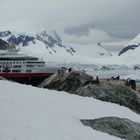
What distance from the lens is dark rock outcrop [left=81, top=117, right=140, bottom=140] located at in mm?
20453

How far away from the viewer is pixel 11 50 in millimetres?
104938

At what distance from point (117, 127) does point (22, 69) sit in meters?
75.0

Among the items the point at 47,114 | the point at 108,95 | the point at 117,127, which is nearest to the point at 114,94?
the point at 108,95

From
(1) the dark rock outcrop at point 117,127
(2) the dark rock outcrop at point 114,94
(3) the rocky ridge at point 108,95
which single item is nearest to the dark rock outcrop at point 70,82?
(3) the rocky ridge at point 108,95

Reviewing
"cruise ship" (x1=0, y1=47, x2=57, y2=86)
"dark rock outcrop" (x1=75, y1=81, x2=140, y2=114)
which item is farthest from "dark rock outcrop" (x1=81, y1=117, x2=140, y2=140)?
"cruise ship" (x1=0, y1=47, x2=57, y2=86)

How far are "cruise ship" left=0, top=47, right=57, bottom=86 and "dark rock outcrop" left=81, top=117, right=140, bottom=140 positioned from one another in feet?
211

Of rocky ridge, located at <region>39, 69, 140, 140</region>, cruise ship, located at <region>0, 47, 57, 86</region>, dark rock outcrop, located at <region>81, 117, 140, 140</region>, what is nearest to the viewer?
dark rock outcrop, located at <region>81, 117, 140, 140</region>

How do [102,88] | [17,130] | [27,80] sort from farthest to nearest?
[27,80]
[102,88]
[17,130]

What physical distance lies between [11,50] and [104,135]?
86.8 meters

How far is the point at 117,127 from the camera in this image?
20953mm

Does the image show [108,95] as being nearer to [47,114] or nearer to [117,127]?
[117,127]

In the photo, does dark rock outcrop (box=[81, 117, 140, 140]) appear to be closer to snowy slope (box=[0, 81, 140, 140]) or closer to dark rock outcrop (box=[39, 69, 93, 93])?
snowy slope (box=[0, 81, 140, 140])

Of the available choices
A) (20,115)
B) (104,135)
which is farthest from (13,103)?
(104,135)

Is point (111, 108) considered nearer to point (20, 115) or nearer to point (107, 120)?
point (107, 120)
